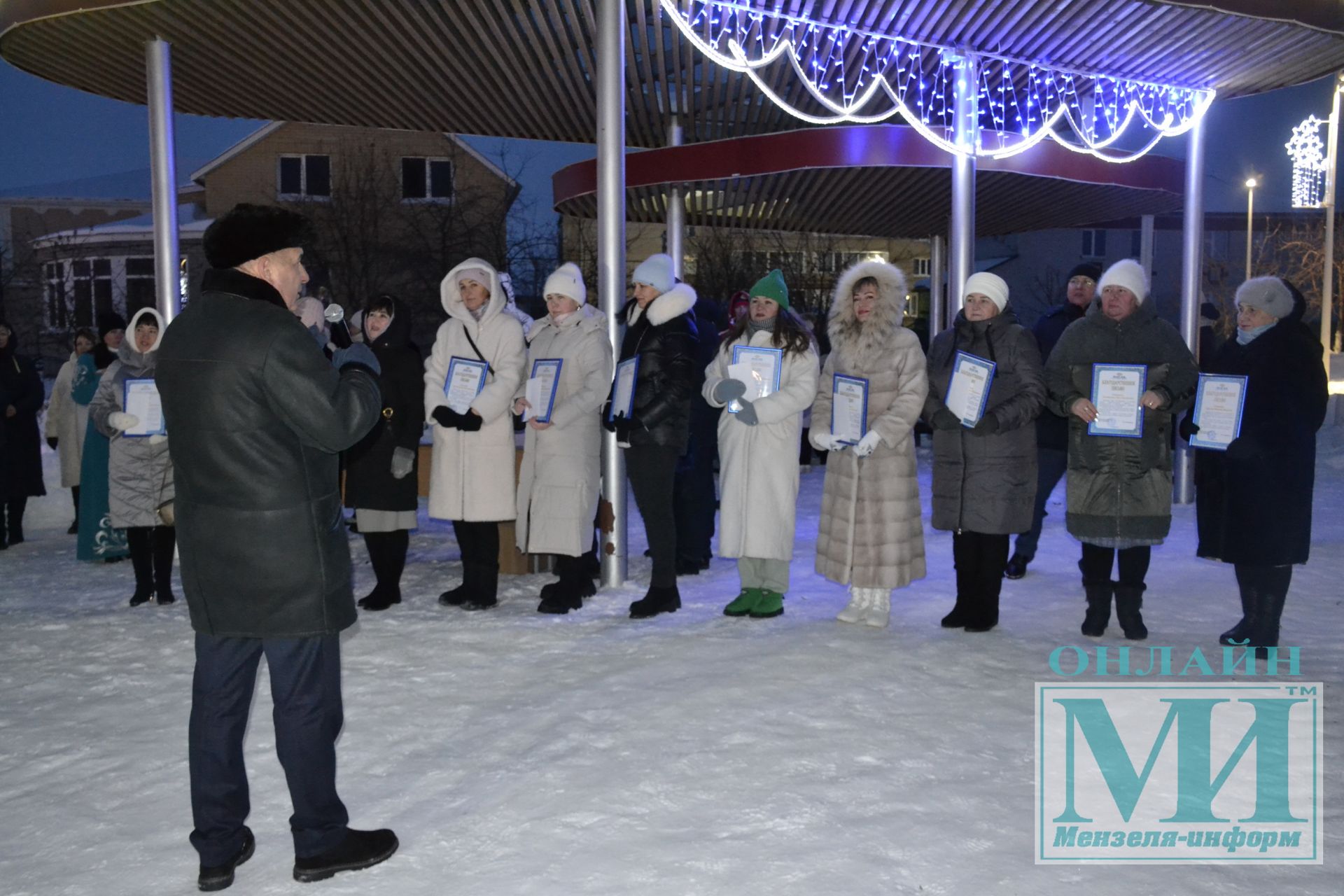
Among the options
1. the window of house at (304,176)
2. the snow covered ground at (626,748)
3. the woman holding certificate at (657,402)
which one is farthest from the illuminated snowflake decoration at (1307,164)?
the window of house at (304,176)

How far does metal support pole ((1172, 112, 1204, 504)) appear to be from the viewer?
1042 cm

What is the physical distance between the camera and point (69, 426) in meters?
9.65

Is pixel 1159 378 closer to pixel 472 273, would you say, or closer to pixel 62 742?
pixel 472 273

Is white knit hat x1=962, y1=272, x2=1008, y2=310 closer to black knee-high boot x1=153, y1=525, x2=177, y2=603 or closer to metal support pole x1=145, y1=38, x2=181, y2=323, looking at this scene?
black knee-high boot x1=153, y1=525, x2=177, y2=603

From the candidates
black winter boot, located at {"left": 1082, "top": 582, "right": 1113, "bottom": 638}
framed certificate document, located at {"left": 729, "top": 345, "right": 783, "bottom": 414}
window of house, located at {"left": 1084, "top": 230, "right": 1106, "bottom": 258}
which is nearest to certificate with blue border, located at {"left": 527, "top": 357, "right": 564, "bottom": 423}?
framed certificate document, located at {"left": 729, "top": 345, "right": 783, "bottom": 414}

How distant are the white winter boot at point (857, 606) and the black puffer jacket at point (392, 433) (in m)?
2.58

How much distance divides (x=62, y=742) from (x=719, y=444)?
11.6 feet

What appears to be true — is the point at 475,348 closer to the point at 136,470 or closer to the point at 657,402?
the point at 657,402

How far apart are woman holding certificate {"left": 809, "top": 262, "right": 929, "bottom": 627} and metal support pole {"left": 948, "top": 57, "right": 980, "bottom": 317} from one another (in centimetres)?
286

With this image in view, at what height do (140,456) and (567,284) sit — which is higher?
(567,284)

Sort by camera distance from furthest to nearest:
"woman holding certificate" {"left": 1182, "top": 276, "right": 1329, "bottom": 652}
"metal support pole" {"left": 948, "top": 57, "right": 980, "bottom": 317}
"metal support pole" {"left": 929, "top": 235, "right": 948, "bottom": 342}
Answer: "metal support pole" {"left": 929, "top": 235, "right": 948, "bottom": 342}
"metal support pole" {"left": 948, "top": 57, "right": 980, "bottom": 317}
"woman holding certificate" {"left": 1182, "top": 276, "right": 1329, "bottom": 652}

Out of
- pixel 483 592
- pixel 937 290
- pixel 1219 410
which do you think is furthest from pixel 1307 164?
pixel 483 592

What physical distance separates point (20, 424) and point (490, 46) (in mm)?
5073

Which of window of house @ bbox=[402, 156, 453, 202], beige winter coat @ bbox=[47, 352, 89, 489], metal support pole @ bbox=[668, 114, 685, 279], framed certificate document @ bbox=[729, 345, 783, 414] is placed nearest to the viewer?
framed certificate document @ bbox=[729, 345, 783, 414]
